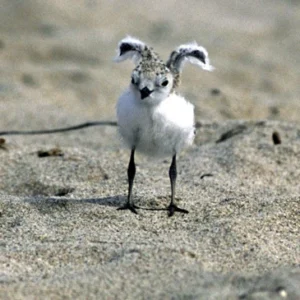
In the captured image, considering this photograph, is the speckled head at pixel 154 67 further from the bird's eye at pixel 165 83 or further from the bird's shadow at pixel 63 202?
the bird's shadow at pixel 63 202

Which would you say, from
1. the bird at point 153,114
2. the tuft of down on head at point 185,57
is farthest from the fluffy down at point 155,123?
the tuft of down on head at point 185,57

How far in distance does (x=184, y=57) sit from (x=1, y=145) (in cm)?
175

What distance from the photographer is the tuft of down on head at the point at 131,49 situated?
445 cm

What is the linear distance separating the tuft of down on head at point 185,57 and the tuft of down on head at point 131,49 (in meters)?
0.16

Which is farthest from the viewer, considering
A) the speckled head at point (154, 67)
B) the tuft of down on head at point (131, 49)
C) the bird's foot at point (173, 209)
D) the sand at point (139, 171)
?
the tuft of down on head at point (131, 49)

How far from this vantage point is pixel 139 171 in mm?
5219

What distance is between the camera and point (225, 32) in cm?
1053

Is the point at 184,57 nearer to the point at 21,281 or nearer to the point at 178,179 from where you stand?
the point at 178,179

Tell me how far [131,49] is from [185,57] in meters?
0.30

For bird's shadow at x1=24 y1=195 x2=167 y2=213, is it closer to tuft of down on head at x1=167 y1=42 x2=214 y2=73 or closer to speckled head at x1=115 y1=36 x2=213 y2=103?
speckled head at x1=115 y1=36 x2=213 y2=103

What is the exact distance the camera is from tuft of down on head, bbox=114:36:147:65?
4449 millimetres

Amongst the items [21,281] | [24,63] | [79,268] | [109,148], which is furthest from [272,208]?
[24,63]

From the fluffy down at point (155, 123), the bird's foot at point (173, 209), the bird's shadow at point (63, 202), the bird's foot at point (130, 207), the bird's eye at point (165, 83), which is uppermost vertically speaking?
the bird's eye at point (165, 83)

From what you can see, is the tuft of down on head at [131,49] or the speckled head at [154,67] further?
the tuft of down on head at [131,49]
